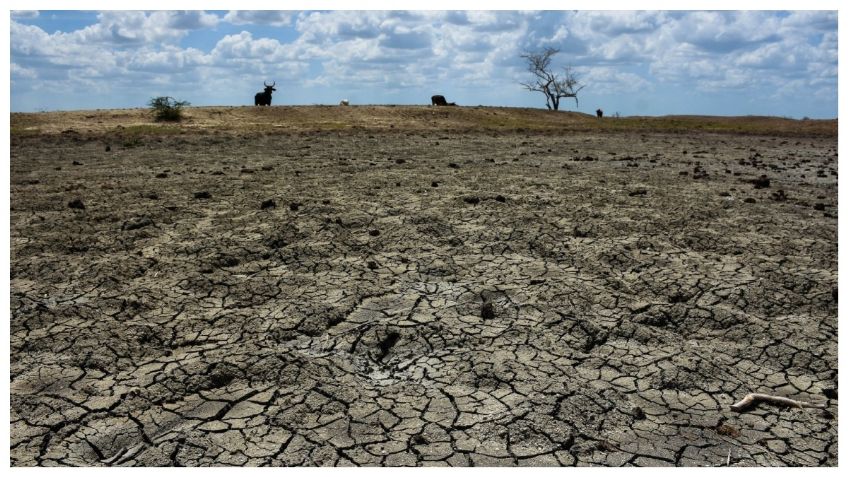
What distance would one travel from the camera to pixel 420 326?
4.53 m

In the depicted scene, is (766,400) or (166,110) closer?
(766,400)

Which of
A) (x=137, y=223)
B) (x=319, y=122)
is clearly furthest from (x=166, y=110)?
(x=137, y=223)

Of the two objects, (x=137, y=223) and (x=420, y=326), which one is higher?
(x=137, y=223)

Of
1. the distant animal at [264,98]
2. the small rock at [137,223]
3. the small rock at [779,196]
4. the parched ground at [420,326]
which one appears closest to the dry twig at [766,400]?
the parched ground at [420,326]

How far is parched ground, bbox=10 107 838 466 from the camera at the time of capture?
329 cm

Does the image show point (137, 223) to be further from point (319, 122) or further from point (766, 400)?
point (319, 122)

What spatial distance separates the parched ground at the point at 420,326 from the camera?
329cm

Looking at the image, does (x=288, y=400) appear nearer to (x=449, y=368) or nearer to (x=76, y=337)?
(x=449, y=368)

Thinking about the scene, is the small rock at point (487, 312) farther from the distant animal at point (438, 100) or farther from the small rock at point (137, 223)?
the distant animal at point (438, 100)

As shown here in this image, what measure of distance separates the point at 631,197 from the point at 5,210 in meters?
7.54

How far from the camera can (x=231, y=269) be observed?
571 centimetres

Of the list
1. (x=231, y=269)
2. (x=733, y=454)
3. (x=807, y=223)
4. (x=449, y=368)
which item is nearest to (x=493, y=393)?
(x=449, y=368)

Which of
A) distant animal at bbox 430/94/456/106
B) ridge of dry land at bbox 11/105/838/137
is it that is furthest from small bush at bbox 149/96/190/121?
distant animal at bbox 430/94/456/106

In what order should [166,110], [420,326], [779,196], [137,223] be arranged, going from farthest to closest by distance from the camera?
[166,110] → [779,196] → [137,223] → [420,326]
